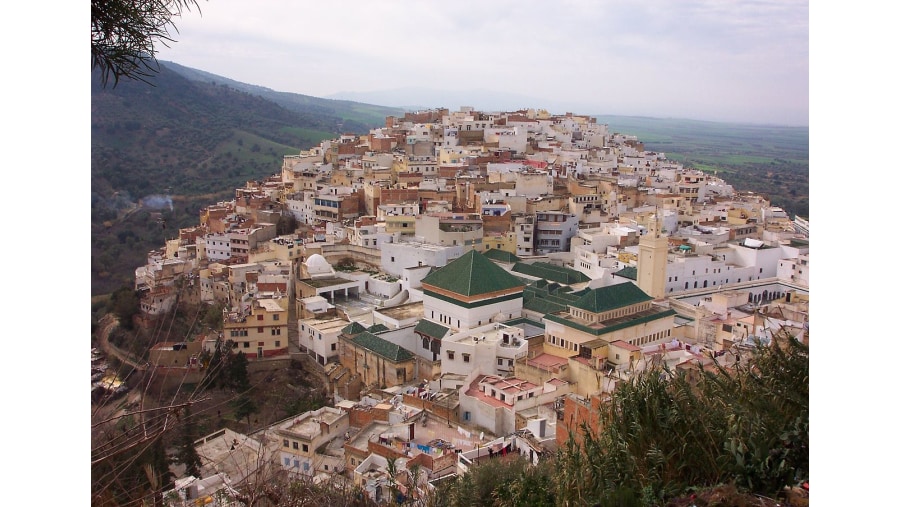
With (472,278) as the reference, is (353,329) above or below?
below

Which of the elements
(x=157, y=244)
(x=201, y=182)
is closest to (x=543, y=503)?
(x=157, y=244)

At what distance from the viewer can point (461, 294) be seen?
398 inches

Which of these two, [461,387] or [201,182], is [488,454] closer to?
[461,387]

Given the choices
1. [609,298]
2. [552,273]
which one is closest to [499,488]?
[609,298]

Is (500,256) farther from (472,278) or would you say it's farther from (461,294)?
(461,294)

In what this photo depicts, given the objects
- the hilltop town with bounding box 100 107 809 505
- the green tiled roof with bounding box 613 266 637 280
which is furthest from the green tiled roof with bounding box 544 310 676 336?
the green tiled roof with bounding box 613 266 637 280

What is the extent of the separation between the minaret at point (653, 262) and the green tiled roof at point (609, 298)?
190 centimetres

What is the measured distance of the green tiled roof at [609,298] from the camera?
9.16 meters

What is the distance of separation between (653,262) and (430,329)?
A: 148 inches

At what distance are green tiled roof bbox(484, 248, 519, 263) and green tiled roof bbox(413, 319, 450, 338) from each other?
10.3ft

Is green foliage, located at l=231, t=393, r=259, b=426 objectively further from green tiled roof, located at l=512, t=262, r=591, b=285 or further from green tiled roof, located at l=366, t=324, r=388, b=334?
green tiled roof, located at l=512, t=262, r=591, b=285

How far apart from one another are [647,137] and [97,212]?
1706 inches

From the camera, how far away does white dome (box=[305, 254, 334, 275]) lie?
13.0 m

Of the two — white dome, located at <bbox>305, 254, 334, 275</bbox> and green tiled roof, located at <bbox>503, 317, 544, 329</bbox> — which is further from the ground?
white dome, located at <bbox>305, 254, 334, 275</bbox>
